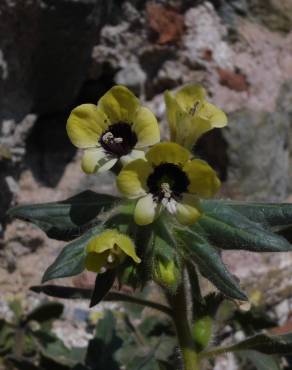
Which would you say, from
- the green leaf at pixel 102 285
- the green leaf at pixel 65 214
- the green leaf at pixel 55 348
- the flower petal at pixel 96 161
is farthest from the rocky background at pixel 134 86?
the green leaf at pixel 102 285

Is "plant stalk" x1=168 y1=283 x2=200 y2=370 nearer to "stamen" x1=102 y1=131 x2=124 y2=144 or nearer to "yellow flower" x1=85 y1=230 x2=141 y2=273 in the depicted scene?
"yellow flower" x1=85 y1=230 x2=141 y2=273

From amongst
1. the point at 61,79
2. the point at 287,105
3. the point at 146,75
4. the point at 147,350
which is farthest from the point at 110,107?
the point at 287,105

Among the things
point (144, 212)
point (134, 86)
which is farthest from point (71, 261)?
point (134, 86)

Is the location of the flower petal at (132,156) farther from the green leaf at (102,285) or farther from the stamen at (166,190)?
the green leaf at (102,285)

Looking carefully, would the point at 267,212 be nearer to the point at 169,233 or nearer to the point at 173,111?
the point at 169,233

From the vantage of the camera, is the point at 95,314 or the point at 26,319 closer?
the point at 26,319

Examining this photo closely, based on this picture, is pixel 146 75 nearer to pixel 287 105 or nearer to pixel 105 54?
pixel 105 54
